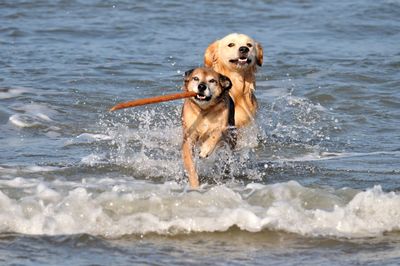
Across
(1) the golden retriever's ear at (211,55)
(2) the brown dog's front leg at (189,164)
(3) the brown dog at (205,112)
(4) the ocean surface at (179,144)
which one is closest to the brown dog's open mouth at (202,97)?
(3) the brown dog at (205,112)

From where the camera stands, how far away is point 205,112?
853 centimetres

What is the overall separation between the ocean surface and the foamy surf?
1 centimetres

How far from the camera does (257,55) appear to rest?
10.0 m

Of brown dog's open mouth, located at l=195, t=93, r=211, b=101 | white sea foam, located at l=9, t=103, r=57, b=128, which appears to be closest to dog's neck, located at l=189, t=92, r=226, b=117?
brown dog's open mouth, located at l=195, t=93, r=211, b=101

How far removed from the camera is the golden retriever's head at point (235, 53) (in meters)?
9.84

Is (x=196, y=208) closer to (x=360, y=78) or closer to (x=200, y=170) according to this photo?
(x=200, y=170)

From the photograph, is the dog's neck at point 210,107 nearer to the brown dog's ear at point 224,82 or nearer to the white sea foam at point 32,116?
the brown dog's ear at point 224,82

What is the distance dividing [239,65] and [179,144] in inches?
37.7

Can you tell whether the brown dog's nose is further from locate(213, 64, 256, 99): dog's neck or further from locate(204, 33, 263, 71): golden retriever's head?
locate(213, 64, 256, 99): dog's neck

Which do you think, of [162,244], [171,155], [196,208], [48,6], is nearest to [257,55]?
[171,155]

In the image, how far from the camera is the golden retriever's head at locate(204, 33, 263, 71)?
9.84m

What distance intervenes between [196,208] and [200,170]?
144 centimetres

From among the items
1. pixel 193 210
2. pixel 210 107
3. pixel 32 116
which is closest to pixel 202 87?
pixel 210 107

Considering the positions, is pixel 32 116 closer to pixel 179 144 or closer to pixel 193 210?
pixel 179 144
